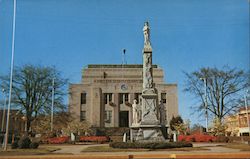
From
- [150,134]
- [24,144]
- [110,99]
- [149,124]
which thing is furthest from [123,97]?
[150,134]

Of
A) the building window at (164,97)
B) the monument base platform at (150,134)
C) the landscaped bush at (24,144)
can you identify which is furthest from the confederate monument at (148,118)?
the building window at (164,97)

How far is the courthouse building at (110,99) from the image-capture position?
60.1m

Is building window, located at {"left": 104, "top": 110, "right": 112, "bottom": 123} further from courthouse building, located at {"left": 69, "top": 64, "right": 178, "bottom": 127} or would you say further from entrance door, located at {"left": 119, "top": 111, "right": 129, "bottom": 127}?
entrance door, located at {"left": 119, "top": 111, "right": 129, "bottom": 127}

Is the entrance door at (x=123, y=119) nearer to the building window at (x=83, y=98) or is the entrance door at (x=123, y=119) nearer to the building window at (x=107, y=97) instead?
the building window at (x=107, y=97)

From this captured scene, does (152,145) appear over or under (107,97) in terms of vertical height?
under

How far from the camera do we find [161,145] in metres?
20.0

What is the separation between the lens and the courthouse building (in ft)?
197

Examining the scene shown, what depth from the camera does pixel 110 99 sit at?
202ft

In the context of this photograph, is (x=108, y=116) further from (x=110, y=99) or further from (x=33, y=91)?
(x=33, y=91)

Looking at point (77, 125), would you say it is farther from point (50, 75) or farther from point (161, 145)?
point (161, 145)

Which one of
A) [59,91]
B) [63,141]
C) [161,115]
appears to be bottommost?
[63,141]

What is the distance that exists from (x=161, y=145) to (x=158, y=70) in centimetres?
4822

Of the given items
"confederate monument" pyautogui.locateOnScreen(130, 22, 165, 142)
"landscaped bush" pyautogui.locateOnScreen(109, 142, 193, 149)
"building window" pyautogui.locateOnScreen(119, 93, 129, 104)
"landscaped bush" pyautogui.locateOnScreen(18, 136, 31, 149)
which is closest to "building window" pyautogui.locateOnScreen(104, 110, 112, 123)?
"building window" pyautogui.locateOnScreen(119, 93, 129, 104)

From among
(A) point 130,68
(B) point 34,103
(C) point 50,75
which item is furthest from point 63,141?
(A) point 130,68
